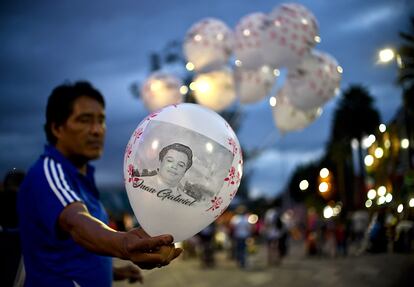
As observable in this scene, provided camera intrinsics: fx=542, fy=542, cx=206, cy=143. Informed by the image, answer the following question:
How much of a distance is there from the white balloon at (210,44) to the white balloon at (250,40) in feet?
1.35

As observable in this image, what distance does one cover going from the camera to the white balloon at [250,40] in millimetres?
7531

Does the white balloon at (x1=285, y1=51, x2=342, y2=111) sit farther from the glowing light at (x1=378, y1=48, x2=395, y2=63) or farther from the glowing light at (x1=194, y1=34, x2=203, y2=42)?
the glowing light at (x1=378, y1=48, x2=395, y2=63)

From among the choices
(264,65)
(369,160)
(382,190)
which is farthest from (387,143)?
(264,65)

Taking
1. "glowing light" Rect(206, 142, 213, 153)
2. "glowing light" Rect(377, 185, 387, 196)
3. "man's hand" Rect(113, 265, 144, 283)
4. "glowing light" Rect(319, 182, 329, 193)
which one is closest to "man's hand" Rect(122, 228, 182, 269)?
"glowing light" Rect(206, 142, 213, 153)

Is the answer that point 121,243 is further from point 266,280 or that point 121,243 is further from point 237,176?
point 266,280

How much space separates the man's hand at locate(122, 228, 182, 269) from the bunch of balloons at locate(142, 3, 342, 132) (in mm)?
5874

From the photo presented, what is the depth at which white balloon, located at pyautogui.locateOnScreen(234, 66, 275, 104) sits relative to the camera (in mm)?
8094

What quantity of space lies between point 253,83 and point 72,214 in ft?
20.8

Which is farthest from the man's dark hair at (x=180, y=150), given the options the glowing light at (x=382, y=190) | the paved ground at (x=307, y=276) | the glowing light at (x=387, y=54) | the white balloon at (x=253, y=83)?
the glowing light at (x=387, y=54)

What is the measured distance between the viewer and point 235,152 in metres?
2.29

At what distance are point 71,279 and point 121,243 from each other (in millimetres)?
724

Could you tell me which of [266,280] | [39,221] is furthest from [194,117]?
[266,280]

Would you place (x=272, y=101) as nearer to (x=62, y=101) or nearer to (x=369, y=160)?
(x=369, y=160)

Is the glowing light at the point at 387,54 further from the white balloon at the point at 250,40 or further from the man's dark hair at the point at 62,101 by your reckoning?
the man's dark hair at the point at 62,101
